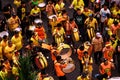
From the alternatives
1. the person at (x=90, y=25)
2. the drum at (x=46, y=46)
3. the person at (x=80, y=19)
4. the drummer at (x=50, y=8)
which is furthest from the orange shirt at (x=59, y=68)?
the drummer at (x=50, y=8)

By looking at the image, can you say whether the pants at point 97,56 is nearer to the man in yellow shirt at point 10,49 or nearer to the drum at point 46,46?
the drum at point 46,46

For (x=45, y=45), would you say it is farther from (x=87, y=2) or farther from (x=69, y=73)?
(x=87, y=2)

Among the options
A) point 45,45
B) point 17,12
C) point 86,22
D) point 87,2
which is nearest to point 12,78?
point 45,45

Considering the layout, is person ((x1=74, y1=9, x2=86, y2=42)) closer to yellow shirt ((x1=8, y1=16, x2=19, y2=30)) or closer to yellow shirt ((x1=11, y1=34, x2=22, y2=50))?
yellow shirt ((x1=8, y1=16, x2=19, y2=30))

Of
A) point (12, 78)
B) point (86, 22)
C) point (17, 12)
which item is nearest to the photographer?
point (12, 78)

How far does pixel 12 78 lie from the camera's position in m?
12.4

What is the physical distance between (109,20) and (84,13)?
50.8 inches

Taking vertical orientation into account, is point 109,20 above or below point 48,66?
above

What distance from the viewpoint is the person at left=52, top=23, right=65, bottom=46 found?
1923cm

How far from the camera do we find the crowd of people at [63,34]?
693 inches

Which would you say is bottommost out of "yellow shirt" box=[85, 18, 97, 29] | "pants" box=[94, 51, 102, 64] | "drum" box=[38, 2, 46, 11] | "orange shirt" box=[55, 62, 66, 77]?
"pants" box=[94, 51, 102, 64]

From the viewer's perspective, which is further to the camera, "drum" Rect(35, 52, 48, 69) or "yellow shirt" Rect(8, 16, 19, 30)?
"yellow shirt" Rect(8, 16, 19, 30)

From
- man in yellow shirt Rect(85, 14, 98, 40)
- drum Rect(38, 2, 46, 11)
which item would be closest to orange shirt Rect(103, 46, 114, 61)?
man in yellow shirt Rect(85, 14, 98, 40)

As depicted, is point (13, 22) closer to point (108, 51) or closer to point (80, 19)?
point (80, 19)
